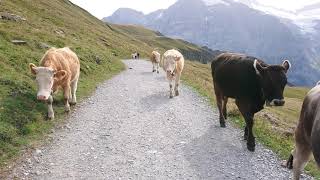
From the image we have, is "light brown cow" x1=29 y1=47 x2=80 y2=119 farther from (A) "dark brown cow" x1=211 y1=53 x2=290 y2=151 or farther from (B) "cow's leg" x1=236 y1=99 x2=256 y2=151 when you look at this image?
(B) "cow's leg" x1=236 y1=99 x2=256 y2=151

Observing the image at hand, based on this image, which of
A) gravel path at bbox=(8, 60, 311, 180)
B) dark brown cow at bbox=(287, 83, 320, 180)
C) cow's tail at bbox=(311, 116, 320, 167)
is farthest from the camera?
gravel path at bbox=(8, 60, 311, 180)

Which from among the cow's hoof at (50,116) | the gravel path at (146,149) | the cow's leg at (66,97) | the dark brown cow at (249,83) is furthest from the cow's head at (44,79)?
the dark brown cow at (249,83)

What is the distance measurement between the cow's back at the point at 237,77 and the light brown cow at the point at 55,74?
6.37 meters

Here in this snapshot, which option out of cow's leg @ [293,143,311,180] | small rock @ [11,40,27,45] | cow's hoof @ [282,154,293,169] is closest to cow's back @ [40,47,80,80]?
cow's hoof @ [282,154,293,169]

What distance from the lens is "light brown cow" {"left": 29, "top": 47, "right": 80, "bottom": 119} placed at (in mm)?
16234

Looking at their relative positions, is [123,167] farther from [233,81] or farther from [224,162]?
[233,81]

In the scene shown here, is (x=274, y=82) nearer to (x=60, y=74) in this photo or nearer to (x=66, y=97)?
(x=60, y=74)

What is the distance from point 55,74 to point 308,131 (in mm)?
10529

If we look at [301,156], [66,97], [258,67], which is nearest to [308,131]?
[301,156]

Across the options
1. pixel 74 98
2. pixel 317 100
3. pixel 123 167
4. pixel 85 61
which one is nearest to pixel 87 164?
pixel 123 167

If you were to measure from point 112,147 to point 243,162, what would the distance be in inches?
173

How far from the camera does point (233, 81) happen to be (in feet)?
51.9

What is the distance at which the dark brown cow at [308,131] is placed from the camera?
8.73 metres

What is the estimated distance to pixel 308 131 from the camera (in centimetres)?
977
